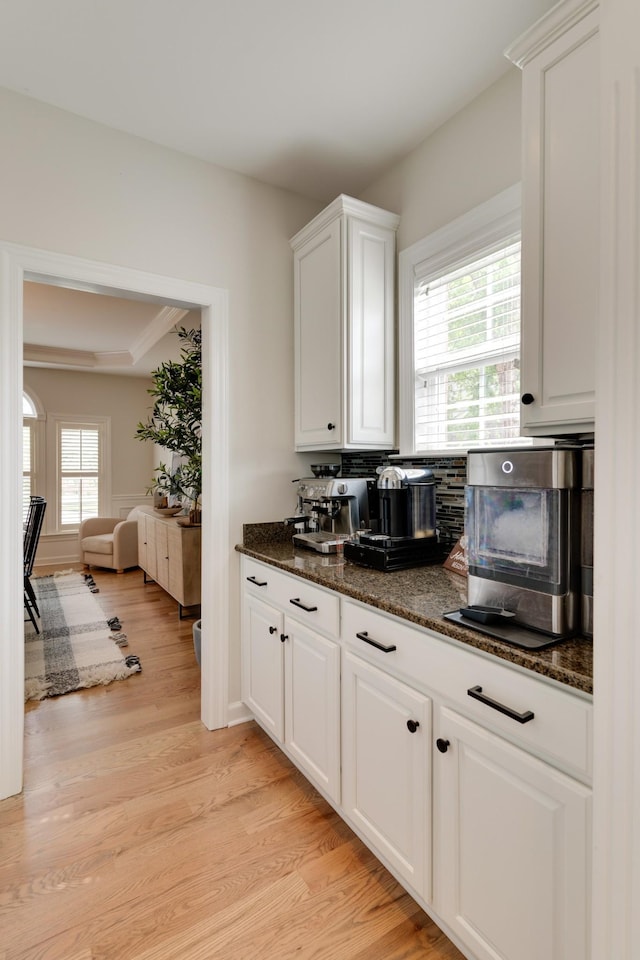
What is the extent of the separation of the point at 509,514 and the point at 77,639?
358 cm

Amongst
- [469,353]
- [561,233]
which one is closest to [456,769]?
[561,233]

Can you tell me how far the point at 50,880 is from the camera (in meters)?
1.58

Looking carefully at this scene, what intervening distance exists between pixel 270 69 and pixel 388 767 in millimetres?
2503

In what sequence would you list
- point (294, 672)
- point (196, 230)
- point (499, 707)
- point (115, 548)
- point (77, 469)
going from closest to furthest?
point (499, 707) < point (294, 672) < point (196, 230) < point (115, 548) < point (77, 469)

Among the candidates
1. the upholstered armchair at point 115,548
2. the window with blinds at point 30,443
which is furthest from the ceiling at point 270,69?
the window with blinds at point 30,443

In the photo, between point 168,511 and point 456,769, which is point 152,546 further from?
point 456,769

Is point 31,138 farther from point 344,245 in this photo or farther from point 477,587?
point 477,587

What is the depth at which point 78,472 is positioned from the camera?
693cm

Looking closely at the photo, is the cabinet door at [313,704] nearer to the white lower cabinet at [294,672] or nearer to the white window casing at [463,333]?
the white lower cabinet at [294,672]

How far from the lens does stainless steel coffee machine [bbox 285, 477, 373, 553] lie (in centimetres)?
224

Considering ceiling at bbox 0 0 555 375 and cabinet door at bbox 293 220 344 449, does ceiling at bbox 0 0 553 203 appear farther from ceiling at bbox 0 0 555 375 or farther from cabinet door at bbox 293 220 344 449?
cabinet door at bbox 293 220 344 449

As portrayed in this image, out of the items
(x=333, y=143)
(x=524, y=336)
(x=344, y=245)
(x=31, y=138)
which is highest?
→ (x=333, y=143)

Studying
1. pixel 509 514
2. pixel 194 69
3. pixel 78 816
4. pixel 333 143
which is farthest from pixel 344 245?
pixel 78 816

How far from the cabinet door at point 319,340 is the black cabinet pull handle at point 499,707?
1354mm
